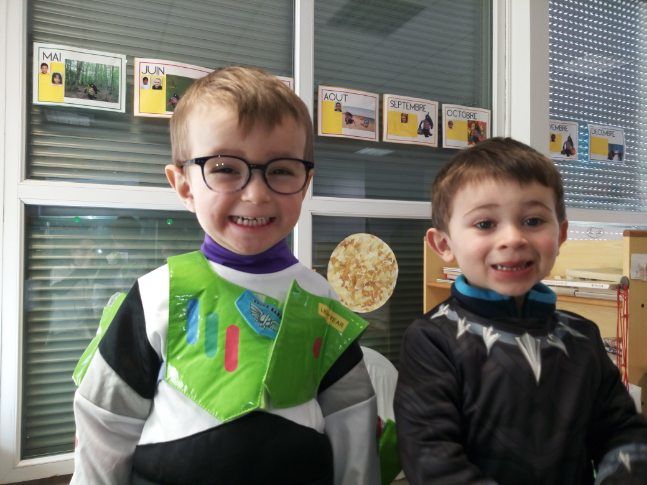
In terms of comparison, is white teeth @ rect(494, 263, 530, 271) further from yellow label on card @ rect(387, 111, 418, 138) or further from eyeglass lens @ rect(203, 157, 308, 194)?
yellow label on card @ rect(387, 111, 418, 138)

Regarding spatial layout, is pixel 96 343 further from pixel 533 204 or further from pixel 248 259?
pixel 533 204

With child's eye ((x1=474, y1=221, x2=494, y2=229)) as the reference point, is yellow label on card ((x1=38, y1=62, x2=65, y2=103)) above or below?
above

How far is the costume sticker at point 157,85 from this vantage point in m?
1.71

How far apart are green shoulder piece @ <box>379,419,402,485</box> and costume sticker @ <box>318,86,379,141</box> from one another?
1.38 metres

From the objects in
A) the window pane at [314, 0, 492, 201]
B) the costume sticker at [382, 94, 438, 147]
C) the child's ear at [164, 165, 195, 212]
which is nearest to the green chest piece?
the child's ear at [164, 165, 195, 212]

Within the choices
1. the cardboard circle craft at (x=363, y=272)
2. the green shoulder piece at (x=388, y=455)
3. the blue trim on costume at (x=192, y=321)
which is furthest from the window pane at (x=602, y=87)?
the blue trim on costume at (x=192, y=321)

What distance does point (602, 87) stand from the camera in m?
2.59

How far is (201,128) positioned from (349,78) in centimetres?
145

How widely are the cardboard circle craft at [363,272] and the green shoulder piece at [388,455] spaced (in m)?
1.10

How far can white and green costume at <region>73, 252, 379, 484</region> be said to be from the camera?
71 centimetres

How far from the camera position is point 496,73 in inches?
91.8

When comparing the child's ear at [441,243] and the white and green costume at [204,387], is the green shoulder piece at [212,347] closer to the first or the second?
the white and green costume at [204,387]

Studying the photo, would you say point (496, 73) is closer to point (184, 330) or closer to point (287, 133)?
point (287, 133)

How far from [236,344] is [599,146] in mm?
2502
